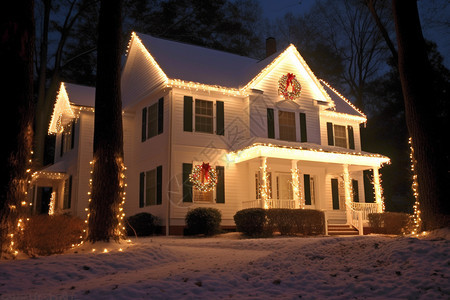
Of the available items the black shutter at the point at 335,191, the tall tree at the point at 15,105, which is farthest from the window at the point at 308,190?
the tall tree at the point at 15,105

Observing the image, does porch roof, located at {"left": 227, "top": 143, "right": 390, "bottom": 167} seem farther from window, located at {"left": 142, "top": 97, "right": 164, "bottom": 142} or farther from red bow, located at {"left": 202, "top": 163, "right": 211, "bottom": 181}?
window, located at {"left": 142, "top": 97, "right": 164, "bottom": 142}

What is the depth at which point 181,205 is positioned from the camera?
56.1ft

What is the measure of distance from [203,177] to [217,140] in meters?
1.86

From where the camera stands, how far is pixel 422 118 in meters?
9.44

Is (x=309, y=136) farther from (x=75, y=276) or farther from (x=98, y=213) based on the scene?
(x=75, y=276)

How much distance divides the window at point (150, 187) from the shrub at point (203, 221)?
1.88 m

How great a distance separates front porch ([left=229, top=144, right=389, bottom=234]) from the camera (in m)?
17.5

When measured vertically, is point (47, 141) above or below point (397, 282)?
above

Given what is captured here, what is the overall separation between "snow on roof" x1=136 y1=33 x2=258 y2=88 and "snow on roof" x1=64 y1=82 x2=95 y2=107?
395 cm

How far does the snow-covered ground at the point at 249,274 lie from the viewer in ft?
19.1

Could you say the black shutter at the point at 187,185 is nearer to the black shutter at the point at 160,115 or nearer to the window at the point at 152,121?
the black shutter at the point at 160,115

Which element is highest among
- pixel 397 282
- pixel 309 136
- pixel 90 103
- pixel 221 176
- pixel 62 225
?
pixel 90 103

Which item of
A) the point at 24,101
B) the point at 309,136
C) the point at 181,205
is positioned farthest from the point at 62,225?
the point at 309,136

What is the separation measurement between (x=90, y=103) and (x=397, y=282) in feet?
57.2
